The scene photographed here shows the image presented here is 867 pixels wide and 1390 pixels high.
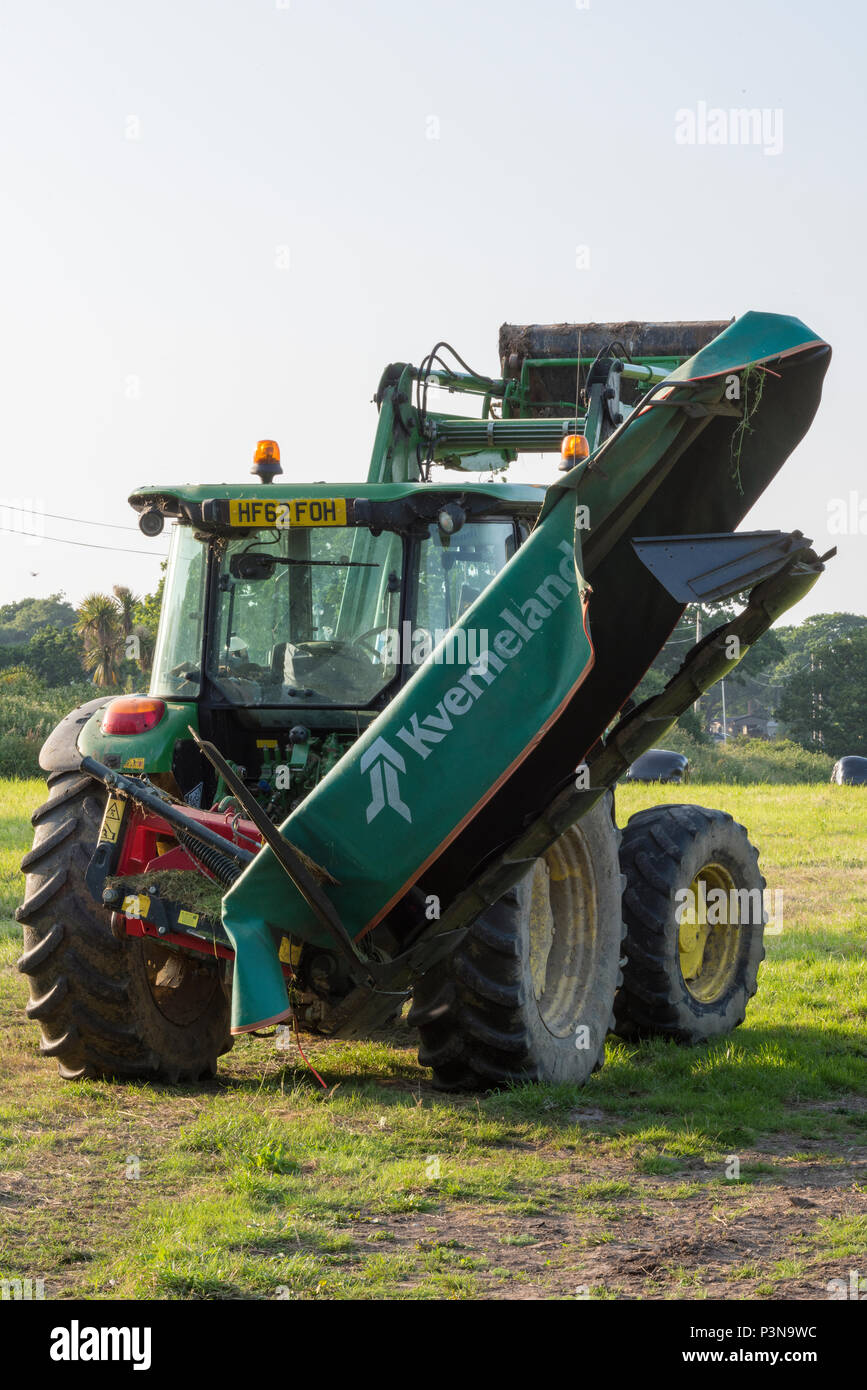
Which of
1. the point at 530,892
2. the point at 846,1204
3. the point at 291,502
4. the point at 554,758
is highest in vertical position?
the point at 291,502

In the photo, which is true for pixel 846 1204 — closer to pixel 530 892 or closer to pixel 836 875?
pixel 530 892

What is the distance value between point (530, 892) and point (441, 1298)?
2.23 meters

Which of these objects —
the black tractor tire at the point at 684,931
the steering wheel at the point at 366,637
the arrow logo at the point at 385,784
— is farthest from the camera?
the black tractor tire at the point at 684,931

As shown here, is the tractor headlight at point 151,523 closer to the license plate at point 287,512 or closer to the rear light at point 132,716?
the license plate at point 287,512

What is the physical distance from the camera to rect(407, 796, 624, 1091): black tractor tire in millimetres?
5828

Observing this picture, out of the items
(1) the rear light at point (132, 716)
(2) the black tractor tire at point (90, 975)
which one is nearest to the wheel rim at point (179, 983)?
(2) the black tractor tire at point (90, 975)

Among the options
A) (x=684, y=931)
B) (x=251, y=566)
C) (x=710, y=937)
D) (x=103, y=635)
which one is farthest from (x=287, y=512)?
(x=103, y=635)

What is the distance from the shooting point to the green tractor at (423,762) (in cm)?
536

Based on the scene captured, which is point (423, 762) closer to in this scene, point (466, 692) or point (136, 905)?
point (466, 692)

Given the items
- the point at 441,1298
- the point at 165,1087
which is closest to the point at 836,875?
the point at 165,1087

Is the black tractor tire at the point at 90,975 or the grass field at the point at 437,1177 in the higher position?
the black tractor tire at the point at 90,975

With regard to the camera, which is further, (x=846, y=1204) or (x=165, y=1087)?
(x=165, y=1087)
